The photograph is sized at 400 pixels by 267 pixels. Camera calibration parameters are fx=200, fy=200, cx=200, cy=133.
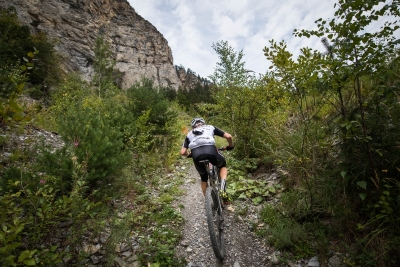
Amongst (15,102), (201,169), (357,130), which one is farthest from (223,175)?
(15,102)

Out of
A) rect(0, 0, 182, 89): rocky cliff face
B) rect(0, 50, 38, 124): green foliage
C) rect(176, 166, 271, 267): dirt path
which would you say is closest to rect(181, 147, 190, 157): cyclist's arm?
rect(176, 166, 271, 267): dirt path

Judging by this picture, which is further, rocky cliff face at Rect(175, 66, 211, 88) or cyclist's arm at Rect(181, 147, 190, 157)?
rocky cliff face at Rect(175, 66, 211, 88)

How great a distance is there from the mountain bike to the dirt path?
297 millimetres

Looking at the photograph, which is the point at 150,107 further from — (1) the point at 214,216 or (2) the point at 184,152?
(1) the point at 214,216

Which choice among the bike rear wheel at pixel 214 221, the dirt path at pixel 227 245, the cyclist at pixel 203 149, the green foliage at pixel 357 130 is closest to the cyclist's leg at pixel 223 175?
the cyclist at pixel 203 149

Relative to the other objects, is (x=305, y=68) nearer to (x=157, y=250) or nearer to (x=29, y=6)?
(x=157, y=250)

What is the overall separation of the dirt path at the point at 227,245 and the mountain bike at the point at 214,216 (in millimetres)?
297

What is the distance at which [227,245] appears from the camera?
147 inches

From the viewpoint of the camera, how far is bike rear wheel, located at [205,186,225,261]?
2998mm

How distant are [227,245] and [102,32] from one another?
1956 inches

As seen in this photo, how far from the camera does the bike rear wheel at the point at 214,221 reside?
3.00m

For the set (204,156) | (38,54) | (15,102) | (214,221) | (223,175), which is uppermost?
(38,54)

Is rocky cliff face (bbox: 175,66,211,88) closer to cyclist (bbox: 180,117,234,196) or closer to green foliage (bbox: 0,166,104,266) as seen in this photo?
cyclist (bbox: 180,117,234,196)

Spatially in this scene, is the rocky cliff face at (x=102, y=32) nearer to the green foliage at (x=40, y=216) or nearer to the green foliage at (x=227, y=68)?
the green foliage at (x=227, y=68)
